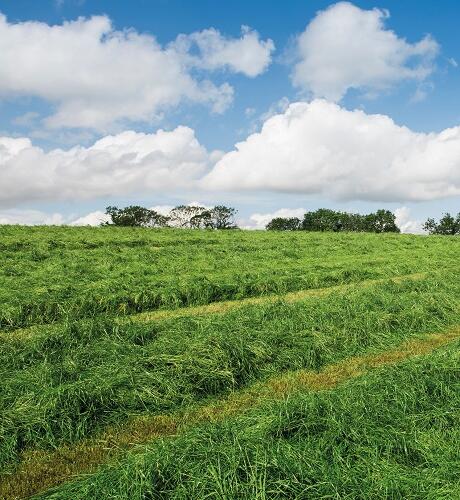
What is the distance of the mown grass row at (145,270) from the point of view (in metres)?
13.6

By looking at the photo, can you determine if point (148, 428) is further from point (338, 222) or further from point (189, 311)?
point (338, 222)

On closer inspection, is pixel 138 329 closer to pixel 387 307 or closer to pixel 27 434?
pixel 27 434

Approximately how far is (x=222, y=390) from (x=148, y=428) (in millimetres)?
1748

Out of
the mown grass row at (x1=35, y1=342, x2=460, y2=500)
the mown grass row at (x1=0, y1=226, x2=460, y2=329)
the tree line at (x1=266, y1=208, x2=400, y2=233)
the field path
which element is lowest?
the field path

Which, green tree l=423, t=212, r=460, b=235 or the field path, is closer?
the field path

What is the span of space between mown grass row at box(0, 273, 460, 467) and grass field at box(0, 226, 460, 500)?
0.10 ft


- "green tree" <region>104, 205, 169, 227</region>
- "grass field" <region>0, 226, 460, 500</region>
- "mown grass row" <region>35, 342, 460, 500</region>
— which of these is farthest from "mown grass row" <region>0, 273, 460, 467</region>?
"green tree" <region>104, 205, 169, 227</region>

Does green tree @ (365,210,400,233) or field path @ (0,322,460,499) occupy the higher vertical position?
green tree @ (365,210,400,233)

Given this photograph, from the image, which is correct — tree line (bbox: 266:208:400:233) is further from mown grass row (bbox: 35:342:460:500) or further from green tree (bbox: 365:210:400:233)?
mown grass row (bbox: 35:342:460:500)

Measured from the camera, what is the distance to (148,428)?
672 centimetres

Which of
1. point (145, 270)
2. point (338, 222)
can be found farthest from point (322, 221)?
point (145, 270)

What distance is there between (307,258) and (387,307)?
11.7 meters

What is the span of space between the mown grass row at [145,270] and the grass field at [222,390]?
9cm

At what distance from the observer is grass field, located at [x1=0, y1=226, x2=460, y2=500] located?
15.5ft
